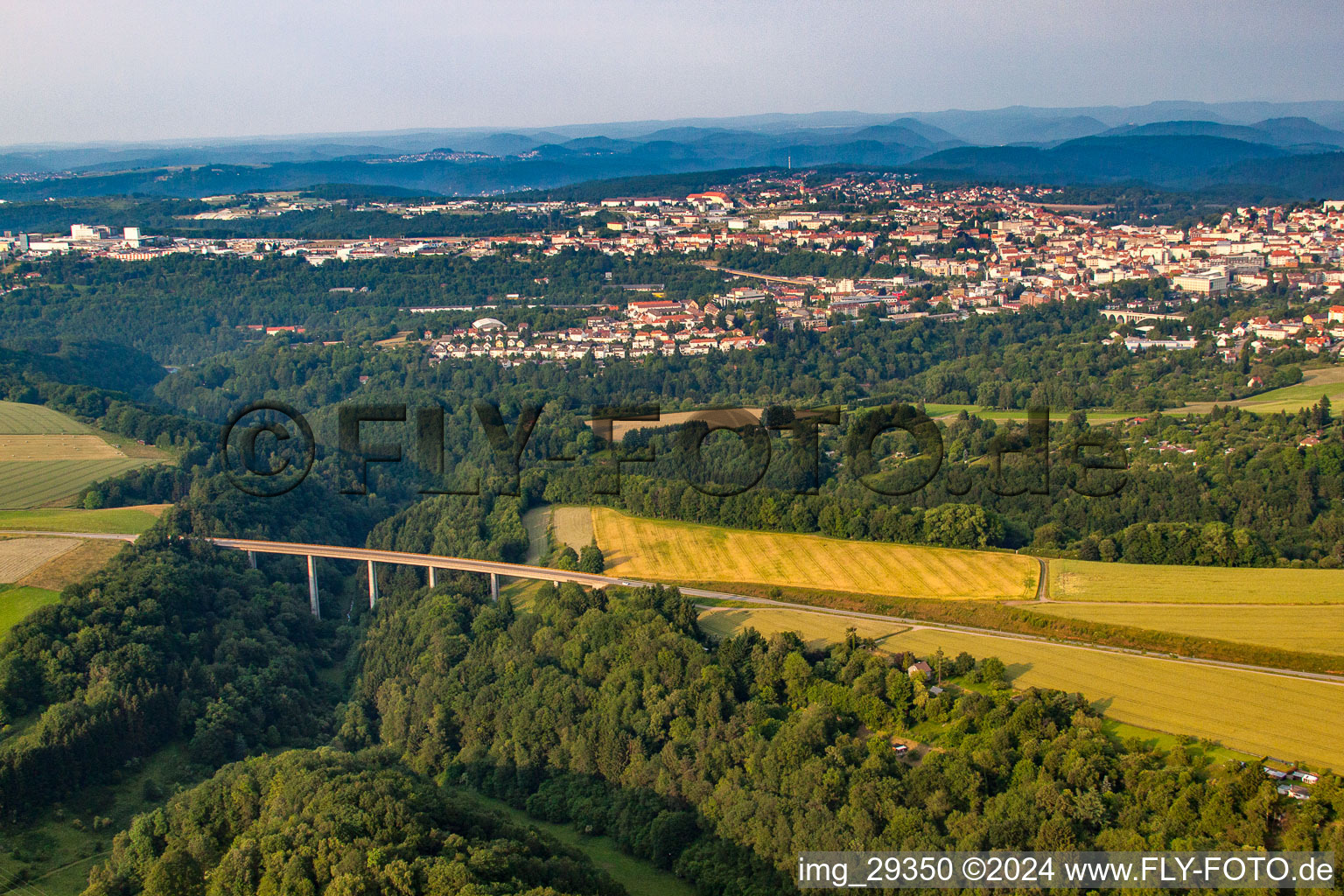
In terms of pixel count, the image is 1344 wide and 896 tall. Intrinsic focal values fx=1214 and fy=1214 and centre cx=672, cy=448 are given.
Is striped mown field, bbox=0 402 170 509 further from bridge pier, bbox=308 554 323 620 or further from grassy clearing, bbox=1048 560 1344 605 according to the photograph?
grassy clearing, bbox=1048 560 1344 605

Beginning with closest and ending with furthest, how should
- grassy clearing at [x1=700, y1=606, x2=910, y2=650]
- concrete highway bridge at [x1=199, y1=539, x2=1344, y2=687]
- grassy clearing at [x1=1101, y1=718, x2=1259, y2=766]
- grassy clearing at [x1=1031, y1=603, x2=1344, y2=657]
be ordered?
grassy clearing at [x1=1101, y1=718, x2=1259, y2=766], concrete highway bridge at [x1=199, y1=539, x2=1344, y2=687], grassy clearing at [x1=1031, y1=603, x2=1344, y2=657], grassy clearing at [x1=700, y1=606, x2=910, y2=650]

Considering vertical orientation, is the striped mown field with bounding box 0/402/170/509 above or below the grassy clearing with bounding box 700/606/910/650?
above

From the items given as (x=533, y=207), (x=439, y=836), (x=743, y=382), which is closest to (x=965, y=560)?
(x=439, y=836)

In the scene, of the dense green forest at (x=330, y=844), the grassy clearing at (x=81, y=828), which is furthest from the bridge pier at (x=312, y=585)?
the dense green forest at (x=330, y=844)

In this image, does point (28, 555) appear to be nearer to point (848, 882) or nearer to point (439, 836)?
point (439, 836)

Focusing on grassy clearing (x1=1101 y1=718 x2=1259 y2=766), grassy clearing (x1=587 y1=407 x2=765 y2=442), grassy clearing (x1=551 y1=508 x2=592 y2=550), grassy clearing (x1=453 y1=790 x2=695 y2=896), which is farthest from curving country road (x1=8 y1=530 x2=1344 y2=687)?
grassy clearing (x1=587 y1=407 x2=765 y2=442)

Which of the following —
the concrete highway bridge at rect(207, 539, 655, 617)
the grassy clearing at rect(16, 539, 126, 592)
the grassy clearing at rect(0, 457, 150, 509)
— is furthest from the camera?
the grassy clearing at rect(0, 457, 150, 509)

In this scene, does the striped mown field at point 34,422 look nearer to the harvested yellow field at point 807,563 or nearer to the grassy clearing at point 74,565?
the grassy clearing at point 74,565
